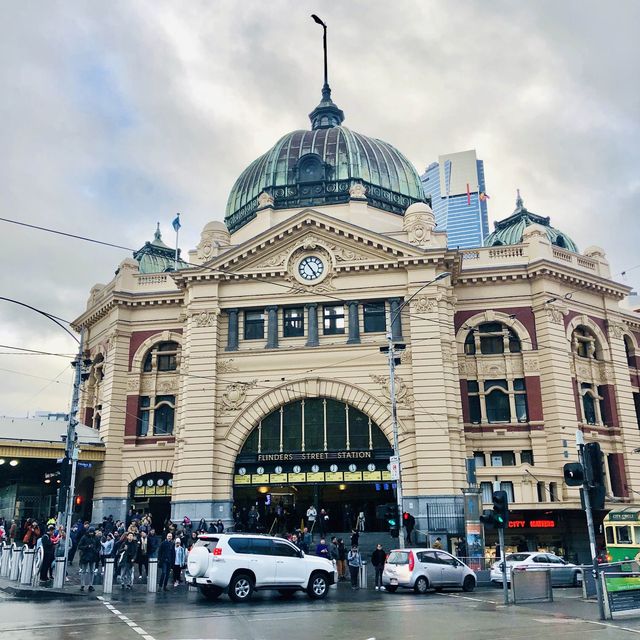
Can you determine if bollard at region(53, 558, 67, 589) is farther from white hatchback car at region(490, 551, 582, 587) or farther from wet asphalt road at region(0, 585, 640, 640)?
white hatchback car at region(490, 551, 582, 587)

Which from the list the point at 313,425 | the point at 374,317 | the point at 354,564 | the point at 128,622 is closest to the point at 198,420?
Result: the point at 313,425

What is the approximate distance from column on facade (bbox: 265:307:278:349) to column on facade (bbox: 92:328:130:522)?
37.5 ft

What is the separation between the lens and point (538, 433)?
141 ft


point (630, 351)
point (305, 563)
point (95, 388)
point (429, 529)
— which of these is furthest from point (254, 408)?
point (630, 351)

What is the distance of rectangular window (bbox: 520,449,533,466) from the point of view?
42.9m

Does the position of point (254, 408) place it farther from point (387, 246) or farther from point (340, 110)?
point (340, 110)

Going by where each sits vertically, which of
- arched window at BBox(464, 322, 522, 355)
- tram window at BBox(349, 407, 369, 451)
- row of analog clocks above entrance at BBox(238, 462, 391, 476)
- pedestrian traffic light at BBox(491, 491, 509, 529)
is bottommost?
pedestrian traffic light at BBox(491, 491, 509, 529)

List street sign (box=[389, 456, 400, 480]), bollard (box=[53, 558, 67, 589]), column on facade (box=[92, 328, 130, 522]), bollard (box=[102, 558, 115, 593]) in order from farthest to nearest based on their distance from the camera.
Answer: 1. column on facade (box=[92, 328, 130, 522])
2. street sign (box=[389, 456, 400, 480])
3. bollard (box=[53, 558, 67, 589])
4. bollard (box=[102, 558, 115, 593])

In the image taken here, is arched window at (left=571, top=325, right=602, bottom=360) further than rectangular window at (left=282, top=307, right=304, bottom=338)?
Yes

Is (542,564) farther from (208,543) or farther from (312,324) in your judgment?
(312,324)

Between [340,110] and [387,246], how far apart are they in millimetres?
24217

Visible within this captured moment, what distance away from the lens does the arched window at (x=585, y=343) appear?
4628cm

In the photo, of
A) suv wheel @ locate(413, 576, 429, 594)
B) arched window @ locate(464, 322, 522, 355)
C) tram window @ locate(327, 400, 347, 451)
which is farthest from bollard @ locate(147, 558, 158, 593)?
arched window @ locate(464, 322, 522, 355)

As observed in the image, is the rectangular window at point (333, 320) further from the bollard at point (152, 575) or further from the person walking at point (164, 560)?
the bollard at point (152, 575)
